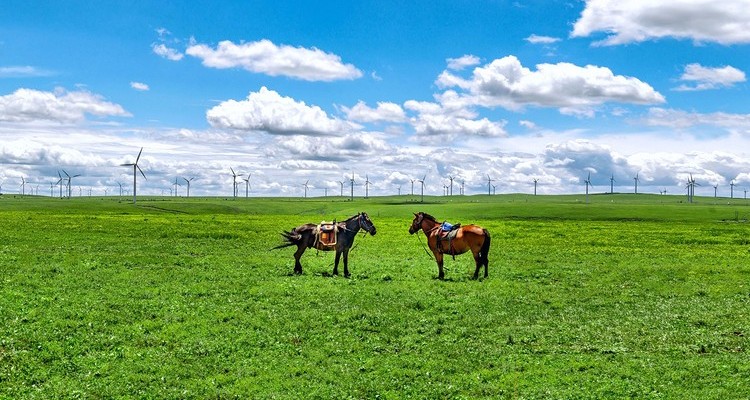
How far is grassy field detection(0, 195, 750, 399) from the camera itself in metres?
15.2

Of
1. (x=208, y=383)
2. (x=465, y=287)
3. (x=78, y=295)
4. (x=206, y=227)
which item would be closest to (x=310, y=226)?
(x=465, y=287)

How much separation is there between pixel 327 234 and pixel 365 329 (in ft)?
35.4

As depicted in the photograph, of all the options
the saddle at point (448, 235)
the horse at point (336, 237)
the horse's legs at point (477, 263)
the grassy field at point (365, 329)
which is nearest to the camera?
the grassy field at point (365, 329)

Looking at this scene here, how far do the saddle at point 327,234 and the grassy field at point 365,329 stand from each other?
5.43 feet

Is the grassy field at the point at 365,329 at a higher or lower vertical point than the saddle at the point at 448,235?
lower

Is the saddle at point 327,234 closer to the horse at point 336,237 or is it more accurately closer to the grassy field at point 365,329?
the horse at point 336,237

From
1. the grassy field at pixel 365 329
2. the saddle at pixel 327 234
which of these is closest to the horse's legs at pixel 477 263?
the grassy field at pixel 365 329

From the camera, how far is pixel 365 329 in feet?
64.4

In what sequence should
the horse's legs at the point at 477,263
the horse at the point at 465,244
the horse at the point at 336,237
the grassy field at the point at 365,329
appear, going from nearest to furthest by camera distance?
the grassy field at the point at 365,329, the horse's legs at the point at 477,263, the horse at the point at 465,244, the horse at the point at 336,237

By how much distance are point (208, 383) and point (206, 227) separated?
4549 cm

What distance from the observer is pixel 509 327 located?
66.2ft

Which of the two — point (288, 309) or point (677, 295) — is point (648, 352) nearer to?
point (677, 295)

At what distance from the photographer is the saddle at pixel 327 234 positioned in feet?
97.7

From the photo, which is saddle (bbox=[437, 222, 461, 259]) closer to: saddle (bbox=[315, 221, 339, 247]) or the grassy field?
the grassy field
